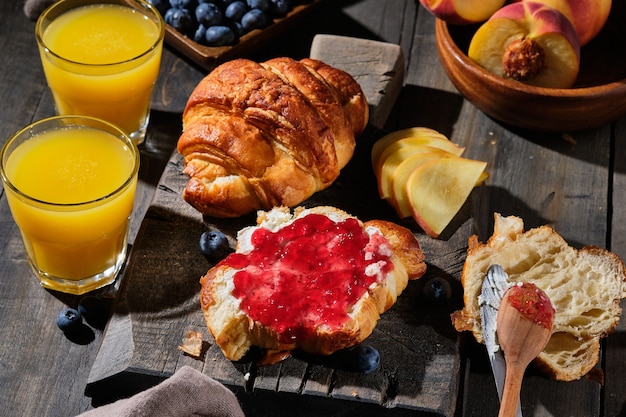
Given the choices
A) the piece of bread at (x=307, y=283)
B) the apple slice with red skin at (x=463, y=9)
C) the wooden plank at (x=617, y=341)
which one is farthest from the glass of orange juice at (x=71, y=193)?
the wooden plank at (x=617, y=341)

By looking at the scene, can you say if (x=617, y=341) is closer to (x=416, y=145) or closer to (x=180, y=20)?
(x=416, y=145)

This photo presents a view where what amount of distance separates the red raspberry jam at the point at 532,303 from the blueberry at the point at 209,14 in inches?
62.0

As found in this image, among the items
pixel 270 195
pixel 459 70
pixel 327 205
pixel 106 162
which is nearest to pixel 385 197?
pixel 327 205

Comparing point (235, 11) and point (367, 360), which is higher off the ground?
point (235, 11)

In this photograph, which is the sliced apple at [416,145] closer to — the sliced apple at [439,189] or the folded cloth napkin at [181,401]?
the sliced apple at [439,189]

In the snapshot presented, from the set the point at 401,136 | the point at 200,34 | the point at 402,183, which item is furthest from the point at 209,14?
the point at 402,183

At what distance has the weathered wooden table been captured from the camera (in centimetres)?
256

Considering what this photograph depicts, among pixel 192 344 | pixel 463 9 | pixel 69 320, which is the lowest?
pixel 69 320

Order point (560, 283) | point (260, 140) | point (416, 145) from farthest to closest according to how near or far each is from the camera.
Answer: point (416, 145), point (260, 140), point (560, 283)

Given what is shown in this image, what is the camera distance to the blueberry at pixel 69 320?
110 inches

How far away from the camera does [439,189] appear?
9.84 feet

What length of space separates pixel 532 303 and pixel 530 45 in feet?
3.56

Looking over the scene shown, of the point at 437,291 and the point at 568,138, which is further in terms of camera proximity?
the point at 568,138

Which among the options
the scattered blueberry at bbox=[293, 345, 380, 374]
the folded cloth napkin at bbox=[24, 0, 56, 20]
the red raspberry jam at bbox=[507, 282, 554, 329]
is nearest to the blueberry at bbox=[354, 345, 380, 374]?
the scattered blueberry at bbox=[293, 345, 380, 374]
